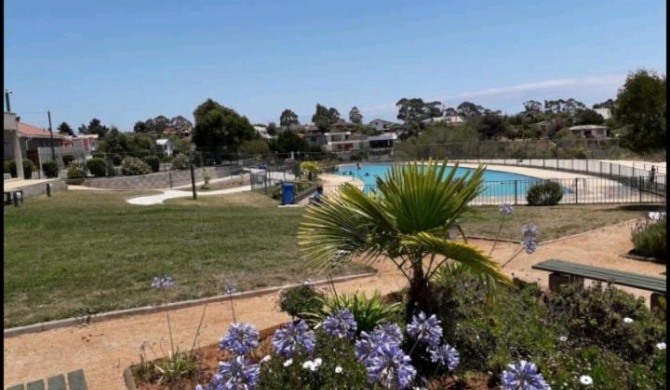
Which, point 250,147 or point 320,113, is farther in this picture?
point 320,113

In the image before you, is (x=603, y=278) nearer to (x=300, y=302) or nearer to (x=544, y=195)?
(x=300, y=302)

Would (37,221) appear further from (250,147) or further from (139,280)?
(250,147)

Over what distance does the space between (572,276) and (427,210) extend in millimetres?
2705

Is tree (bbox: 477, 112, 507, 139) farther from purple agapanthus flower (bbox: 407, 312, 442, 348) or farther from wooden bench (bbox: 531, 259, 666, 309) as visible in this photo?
purple agapanthus flower (bbox: 407, 312, 442, 348)

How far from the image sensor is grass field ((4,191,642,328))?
6.68 m

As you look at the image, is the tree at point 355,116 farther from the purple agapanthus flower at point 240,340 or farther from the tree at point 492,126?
the purple agapanthus flower at point 240,340

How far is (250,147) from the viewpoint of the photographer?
57188mm

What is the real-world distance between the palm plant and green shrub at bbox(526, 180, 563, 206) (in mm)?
16453

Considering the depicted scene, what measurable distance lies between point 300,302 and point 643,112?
55.9 feet

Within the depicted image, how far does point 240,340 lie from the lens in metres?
2.60

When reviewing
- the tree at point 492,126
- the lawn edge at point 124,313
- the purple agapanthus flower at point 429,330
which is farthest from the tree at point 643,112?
the tree at point 492,126

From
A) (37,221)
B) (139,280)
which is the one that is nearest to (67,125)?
(37,221)

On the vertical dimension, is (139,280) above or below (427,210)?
below

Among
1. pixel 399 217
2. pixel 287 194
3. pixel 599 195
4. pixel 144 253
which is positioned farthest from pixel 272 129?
pixel 399 217
